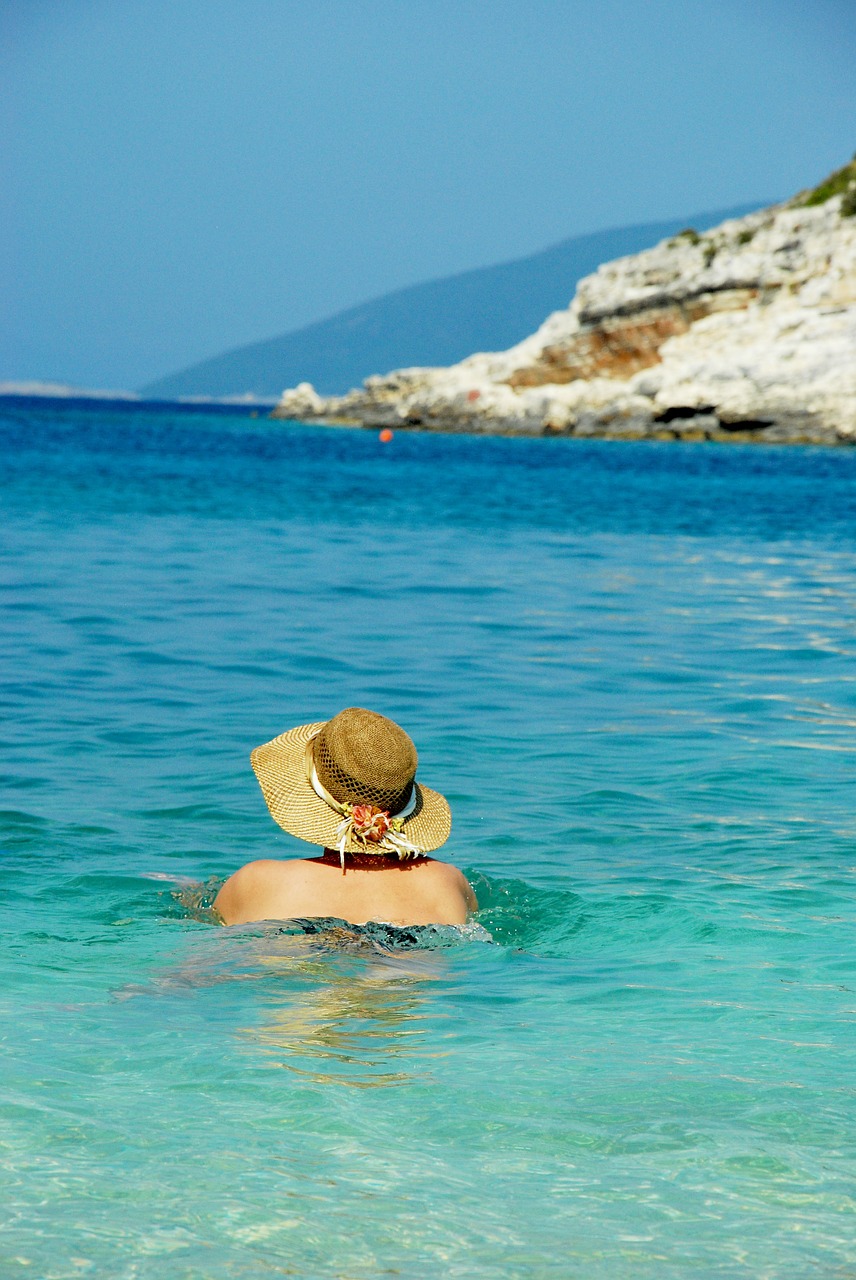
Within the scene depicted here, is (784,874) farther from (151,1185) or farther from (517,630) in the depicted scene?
(517,630)

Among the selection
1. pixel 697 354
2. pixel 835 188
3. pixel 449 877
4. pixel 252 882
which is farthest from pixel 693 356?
pixel 252 882

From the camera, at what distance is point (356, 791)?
4758 millimetres

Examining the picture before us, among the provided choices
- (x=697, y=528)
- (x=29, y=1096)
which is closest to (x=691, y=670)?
(x=29, y=1096)

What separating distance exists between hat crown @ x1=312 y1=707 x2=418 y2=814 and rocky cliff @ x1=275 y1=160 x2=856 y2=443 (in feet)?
183

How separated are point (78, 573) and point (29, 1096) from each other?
1252 centimetres

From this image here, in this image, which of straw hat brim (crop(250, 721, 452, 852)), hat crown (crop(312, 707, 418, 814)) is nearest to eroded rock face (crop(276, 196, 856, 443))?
straw hat brim (crop(250, 721, 452, 852))

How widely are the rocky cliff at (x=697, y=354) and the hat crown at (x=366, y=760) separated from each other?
55795 millimetres

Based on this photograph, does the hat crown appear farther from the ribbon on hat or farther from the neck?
the neck

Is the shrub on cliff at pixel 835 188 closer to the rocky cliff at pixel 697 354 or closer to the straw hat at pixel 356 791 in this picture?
the rocky cliff at pixel 697 354

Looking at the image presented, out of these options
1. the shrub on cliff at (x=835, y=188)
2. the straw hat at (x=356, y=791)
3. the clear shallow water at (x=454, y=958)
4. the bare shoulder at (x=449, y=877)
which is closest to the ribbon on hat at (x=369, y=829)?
the straw hat at (x=356, y=791)

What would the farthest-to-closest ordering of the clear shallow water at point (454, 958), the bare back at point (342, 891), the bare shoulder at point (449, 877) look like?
1. the bare shoulder at point (449, 877)
2. the bare back at point (342, 891)
3. the clear shallow water at point (454, 958)

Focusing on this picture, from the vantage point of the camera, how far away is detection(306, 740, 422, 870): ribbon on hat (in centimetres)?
472

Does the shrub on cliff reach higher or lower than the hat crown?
higher

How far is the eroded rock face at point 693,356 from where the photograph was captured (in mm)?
59594
